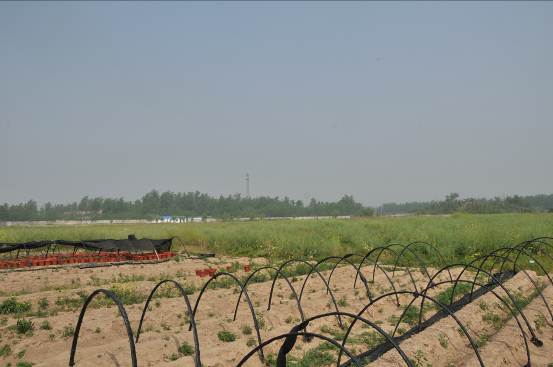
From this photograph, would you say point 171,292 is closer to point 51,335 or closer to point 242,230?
point 51,335

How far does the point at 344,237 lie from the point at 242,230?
6.28 meters

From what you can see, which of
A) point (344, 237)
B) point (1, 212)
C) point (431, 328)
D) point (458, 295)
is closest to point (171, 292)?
point (431, 328)

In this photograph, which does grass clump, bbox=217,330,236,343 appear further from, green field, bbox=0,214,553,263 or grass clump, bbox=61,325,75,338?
green field, bbox=0,214,553,263

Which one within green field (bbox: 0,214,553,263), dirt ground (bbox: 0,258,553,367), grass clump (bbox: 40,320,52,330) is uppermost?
green field (bbox: 0,214,553,263)

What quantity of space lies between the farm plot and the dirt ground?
0.02 metres

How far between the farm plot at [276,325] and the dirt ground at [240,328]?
2 centimetres

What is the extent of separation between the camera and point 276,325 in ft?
27.6

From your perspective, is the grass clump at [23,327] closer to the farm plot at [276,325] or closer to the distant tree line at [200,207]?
the farm plot at [276,325]

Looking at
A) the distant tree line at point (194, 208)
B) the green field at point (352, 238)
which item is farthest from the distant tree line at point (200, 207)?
the green field at point (352, 238)

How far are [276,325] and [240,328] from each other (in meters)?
0.84

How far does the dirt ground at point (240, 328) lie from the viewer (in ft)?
21.4

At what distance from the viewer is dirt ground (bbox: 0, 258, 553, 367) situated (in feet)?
21.4

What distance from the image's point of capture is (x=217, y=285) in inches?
487

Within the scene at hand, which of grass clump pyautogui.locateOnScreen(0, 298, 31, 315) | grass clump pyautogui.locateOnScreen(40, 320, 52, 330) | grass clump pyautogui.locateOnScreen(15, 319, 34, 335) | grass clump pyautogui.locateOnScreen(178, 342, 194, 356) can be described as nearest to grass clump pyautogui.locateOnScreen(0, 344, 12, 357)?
grass clump pyautogui.locateOnScreen(15, 319, 34, 335)
